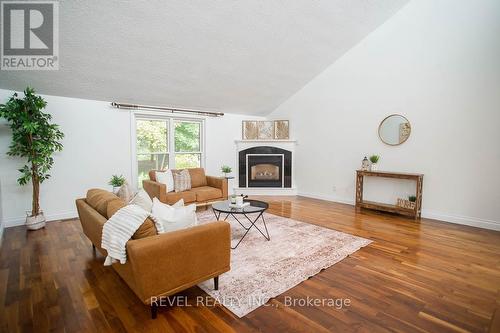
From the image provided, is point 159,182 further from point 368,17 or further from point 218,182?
point 368,17

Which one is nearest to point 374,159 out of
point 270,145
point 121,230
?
point 270,145

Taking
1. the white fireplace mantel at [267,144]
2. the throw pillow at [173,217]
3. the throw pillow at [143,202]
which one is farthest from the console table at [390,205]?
the throw pillow at [143,202]

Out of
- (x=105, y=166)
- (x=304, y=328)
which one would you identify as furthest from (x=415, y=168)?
(x=105, y=166)

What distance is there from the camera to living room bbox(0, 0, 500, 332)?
2.04m

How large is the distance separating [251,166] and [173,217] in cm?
481

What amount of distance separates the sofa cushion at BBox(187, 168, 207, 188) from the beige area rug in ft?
4.40

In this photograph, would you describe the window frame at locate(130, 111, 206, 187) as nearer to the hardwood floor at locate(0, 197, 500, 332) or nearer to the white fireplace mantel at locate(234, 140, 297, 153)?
the white fireplace mantel at locate(234, 140, 297, 153)

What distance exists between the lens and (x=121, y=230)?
1878 mm

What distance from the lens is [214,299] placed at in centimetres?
218

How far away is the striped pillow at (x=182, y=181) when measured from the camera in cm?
494

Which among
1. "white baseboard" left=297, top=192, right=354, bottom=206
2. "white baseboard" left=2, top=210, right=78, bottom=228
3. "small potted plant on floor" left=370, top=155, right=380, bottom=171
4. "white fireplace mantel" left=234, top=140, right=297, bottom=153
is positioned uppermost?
"white fireplace mantel" left=234, top=140, right=297, bottom=153

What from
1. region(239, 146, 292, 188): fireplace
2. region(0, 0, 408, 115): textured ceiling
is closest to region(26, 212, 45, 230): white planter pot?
region(0, 0, 408, 115): textured ceiling

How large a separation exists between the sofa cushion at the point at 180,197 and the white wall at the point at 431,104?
3.27 metres

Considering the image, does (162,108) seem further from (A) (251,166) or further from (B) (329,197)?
(B) (329,197)
